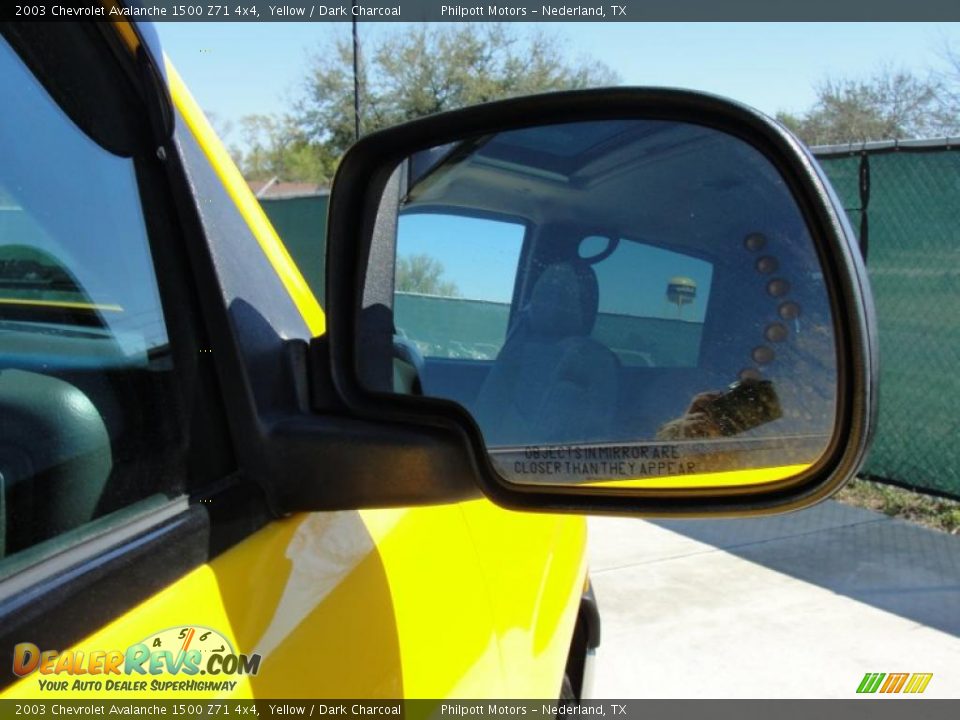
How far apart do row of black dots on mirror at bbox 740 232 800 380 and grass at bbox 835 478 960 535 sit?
4858 millimetres

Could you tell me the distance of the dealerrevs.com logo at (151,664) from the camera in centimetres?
82

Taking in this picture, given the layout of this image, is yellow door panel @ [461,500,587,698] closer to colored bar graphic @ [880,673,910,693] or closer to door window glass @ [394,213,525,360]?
door window glass @ [394,213,525,360]

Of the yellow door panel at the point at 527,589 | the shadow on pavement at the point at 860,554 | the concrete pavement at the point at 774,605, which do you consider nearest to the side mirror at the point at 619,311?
the yellow door panel at the point at 527,589

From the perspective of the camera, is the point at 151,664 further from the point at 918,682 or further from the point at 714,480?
the point at 918,682

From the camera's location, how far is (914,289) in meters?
6.26

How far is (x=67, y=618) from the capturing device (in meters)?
0.84

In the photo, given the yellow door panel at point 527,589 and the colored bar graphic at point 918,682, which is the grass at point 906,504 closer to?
the colored bar graphic at point 918,682

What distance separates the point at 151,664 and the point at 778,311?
0.80 m

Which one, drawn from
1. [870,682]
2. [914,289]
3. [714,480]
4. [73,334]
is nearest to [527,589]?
[714,480]

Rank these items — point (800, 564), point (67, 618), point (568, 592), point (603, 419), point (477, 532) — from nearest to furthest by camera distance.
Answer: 1. point (67, 618)
2. point (603, 419)
3. point (477, 532)
4. point (568, 592)
5. point (800, 564)

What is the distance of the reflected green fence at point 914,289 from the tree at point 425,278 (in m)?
5.03

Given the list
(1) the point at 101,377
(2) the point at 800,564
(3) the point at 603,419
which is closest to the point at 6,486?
(1) the point at 101,377

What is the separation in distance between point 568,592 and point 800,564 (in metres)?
3.45

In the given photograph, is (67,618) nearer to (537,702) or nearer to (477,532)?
(477,532)
